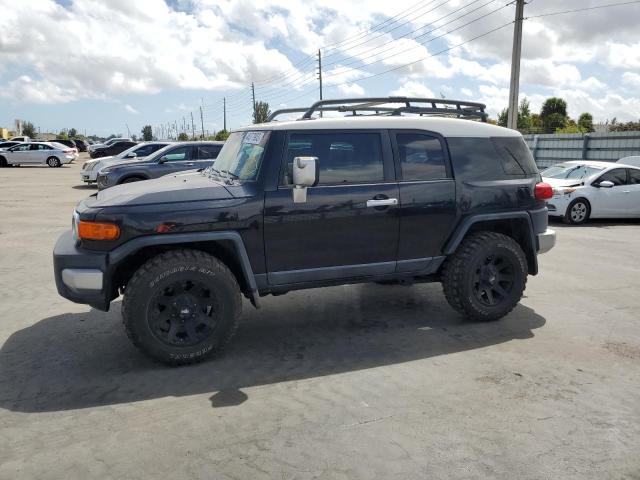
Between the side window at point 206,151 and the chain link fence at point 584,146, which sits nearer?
the side window at point 206,151

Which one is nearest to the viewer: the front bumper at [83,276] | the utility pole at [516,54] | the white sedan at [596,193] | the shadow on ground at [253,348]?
the shadow on ground at [253,348]

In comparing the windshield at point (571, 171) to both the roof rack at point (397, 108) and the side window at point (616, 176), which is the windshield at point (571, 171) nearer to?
the side window at point (616, 176)

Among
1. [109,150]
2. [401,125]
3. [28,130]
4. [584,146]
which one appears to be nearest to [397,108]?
[401,125]

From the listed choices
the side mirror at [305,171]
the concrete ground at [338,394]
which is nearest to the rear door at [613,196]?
the concrete ground at [338,394]

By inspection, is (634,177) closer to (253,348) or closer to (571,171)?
(571,171)

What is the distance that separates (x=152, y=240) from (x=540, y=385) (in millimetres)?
2945

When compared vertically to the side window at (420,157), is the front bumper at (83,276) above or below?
below

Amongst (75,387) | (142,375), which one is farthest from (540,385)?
(75,387)

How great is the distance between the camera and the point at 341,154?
434cm

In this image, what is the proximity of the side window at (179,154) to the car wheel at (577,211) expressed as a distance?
909cm

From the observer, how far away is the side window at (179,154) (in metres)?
13.3

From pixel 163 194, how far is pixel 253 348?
57.3 inches

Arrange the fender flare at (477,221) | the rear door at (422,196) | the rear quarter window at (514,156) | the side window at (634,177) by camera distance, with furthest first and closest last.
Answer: the side window at (634,177) → the rear quarter window at (514,156) → the fender flare at (477,221) → the rear door at (422,196)

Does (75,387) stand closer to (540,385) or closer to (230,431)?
(230,431)
